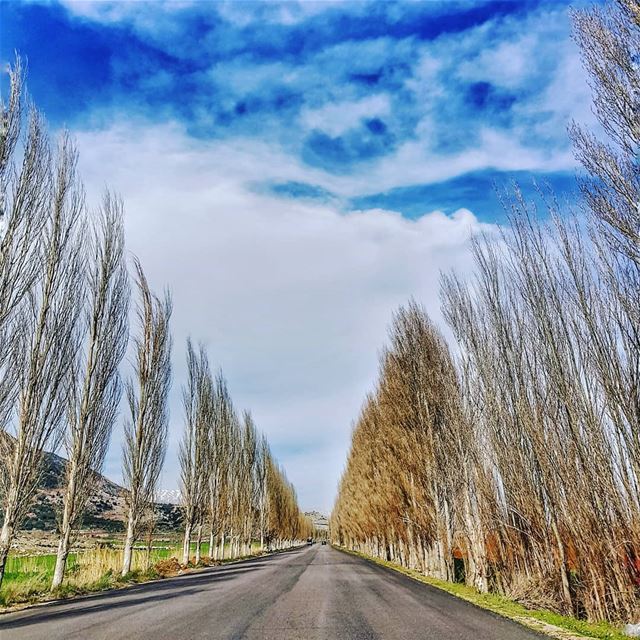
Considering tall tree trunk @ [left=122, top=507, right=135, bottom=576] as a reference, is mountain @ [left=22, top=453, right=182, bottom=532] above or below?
above

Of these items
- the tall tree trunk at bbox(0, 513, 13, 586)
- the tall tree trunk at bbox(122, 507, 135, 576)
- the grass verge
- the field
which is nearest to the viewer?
the tall tree trunk at bbox(0, 513, 13, 586)

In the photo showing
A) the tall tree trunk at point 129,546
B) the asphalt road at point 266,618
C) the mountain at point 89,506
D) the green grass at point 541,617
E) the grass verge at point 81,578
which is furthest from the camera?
the tall tree trunk at point 129,546

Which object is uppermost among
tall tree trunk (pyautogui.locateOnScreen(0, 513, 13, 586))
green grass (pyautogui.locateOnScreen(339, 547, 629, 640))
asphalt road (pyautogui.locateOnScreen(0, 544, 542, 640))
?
tall tree trunk (pyautogui.locateOnScreen(0, 513, 13, 586))

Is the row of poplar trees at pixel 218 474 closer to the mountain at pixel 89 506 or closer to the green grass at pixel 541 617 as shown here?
the mountain at pixel 89 506

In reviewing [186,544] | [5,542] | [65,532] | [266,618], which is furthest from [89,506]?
[186,544]

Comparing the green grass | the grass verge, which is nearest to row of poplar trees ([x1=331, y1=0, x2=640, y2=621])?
the green grass

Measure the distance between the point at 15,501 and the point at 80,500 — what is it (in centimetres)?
322

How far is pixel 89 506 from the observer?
14.2m

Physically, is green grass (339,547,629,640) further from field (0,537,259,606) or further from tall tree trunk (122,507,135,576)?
tall tree trunk (122,507,135,576)

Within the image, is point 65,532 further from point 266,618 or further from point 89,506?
point 266,618

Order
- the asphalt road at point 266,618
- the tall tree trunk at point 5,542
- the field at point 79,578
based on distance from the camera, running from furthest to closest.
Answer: the field at point 79,578, the tall tree trunk at point 5,542, the asphalt road at point 266,618

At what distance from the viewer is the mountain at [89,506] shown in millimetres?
11812

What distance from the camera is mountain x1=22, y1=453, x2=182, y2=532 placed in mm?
11812

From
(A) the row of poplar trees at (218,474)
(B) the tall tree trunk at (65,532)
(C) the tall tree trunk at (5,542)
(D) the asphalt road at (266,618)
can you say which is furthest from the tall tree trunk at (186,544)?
(C) the tall tree trunk at (5,542)
